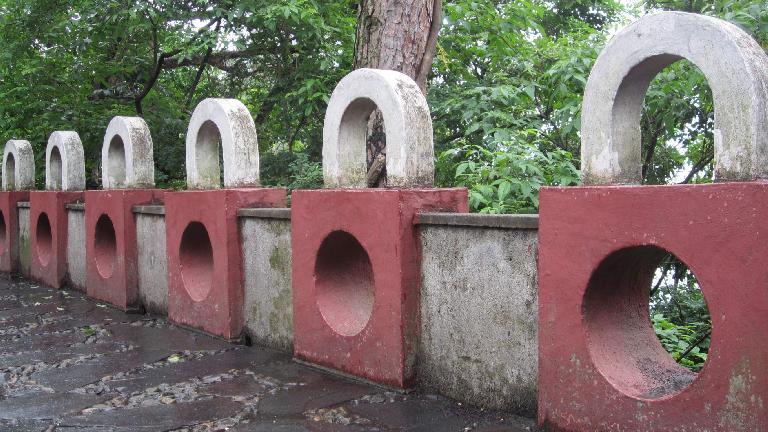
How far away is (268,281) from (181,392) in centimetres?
122

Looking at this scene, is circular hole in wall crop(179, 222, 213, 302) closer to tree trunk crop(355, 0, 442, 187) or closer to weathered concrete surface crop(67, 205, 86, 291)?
tree trunk crop(355, 0, 442, 187)

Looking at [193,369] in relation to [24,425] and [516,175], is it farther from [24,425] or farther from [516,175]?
[516,175]

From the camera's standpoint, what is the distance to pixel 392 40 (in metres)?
6.68

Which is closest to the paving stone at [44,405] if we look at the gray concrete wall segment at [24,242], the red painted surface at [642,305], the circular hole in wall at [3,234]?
the red painted surface at [642,305]

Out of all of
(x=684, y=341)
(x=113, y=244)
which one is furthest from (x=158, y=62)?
(x=684, y=341)

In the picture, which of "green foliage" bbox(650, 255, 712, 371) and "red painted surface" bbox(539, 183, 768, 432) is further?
"green foliage" bbox(650, 255, 712, 371)

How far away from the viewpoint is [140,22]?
9312mm

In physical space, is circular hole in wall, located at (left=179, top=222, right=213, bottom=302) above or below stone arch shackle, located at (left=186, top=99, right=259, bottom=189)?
below

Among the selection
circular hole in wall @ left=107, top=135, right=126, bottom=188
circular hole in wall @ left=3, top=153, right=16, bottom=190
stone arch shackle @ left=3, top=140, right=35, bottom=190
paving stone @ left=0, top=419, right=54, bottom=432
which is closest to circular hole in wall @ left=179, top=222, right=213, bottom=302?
circular hole in wall @ left=107, top=135, right=126, bottom=188

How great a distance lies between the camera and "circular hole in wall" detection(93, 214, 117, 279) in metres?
7.86

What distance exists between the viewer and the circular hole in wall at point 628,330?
318cm

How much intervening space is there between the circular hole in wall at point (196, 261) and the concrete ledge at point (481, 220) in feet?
8.99

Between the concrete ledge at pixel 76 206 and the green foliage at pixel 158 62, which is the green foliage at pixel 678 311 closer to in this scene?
the green foliage at pixel 158 62

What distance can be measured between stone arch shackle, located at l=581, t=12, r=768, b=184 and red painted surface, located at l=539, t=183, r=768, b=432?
192mm
